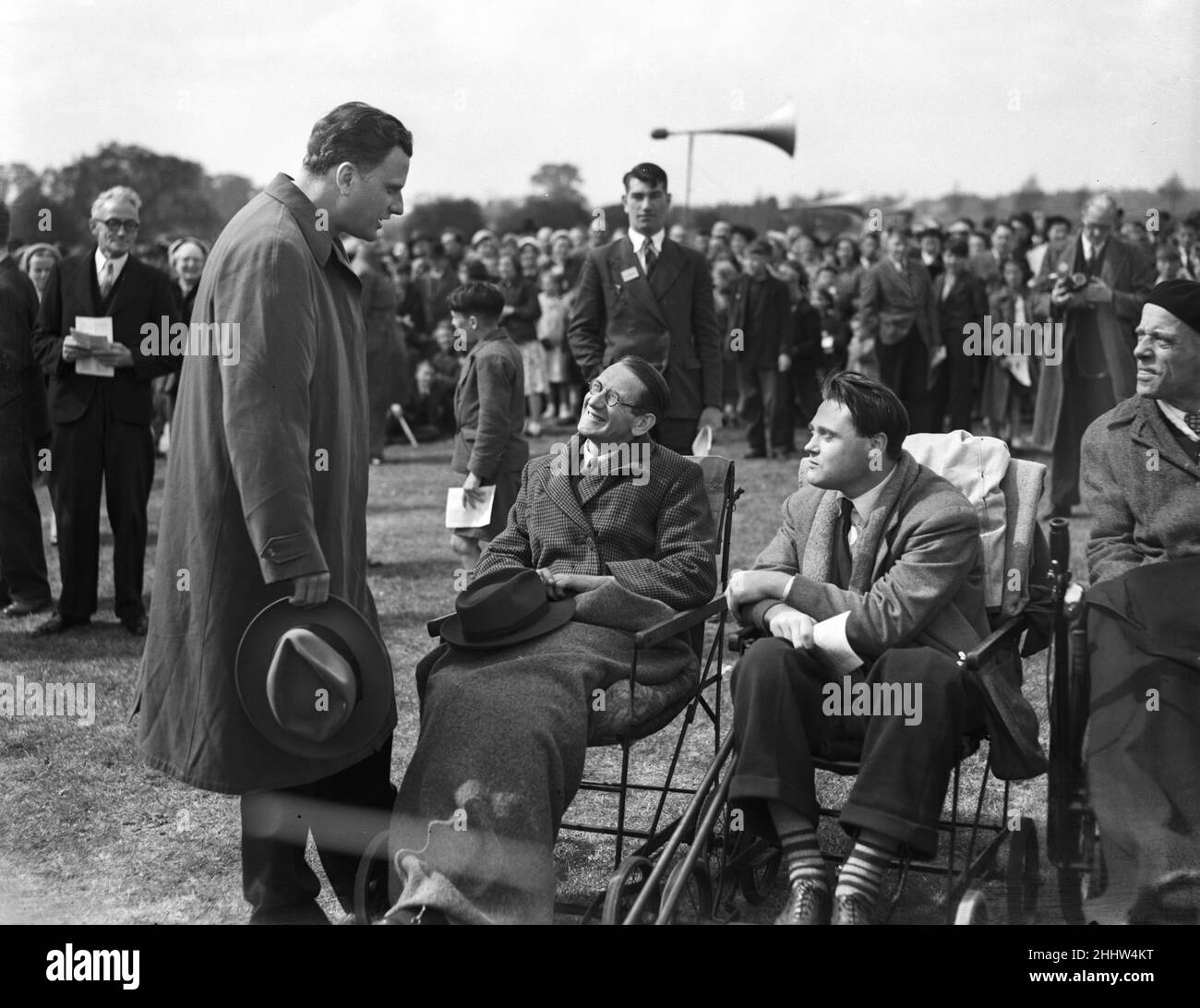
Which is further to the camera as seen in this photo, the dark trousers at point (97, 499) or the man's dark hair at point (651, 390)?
the dark trousers at point (97, 499)

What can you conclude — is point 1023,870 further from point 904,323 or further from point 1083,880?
point 904,323

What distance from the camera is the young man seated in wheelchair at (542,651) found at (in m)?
3.79

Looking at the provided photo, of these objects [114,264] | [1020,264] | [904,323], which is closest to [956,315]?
[904,323]

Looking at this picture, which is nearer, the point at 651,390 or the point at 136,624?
the point at 651,390

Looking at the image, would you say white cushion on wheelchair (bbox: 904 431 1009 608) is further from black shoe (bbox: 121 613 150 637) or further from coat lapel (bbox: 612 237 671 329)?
black shoe (bbox: 121 613 150 637)

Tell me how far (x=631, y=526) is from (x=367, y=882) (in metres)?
1.37

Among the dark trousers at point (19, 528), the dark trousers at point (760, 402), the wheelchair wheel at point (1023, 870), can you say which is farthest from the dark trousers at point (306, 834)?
the dark trousers at point (760, 402)

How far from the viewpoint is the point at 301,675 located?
3850mm

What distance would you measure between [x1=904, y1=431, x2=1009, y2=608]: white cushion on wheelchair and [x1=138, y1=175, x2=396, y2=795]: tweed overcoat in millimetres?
1823

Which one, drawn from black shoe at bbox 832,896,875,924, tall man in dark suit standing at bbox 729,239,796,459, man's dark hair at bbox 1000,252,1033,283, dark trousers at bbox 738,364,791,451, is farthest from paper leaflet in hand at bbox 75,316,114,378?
man's dark hair at bbox 1000,252,1033,283

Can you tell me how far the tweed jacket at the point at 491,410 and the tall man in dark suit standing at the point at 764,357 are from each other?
8421mm

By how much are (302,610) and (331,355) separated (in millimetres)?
704

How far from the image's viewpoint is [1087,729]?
423 centimetres

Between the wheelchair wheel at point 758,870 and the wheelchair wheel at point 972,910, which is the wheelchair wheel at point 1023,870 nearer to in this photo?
the wheelchair wheel at point 972,910
